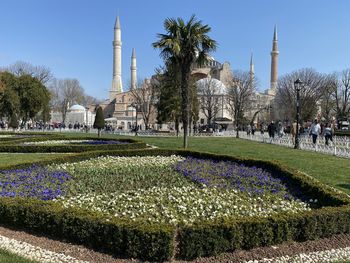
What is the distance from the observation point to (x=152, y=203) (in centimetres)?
683

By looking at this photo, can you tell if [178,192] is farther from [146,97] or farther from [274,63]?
[274,63]

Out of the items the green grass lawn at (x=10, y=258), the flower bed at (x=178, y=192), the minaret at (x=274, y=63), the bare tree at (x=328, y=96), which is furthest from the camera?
the minaret at (x=274, y=63)

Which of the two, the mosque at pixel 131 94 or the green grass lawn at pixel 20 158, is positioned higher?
the mosque at pixel 131 94

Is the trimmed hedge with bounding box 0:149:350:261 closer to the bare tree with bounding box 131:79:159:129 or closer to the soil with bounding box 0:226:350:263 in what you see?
the soil with bounding box 0:226:350:263

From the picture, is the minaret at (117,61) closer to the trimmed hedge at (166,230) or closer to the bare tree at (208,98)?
the bare tree at (208,98)

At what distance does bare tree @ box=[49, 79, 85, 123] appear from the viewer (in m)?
81.2

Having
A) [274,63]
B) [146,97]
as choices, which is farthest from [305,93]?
[274,63]

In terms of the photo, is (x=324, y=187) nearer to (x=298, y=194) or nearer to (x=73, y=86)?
(x=298, y=194)

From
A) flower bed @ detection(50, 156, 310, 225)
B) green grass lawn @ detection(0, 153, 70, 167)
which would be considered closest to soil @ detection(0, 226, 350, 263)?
flower bed @ detection(50, 156, 310, 225)

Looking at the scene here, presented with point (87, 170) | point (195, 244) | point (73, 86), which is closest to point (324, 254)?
point (195, 244)

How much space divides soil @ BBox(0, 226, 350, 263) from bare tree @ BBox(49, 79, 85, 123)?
251 ft

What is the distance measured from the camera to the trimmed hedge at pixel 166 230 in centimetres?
468

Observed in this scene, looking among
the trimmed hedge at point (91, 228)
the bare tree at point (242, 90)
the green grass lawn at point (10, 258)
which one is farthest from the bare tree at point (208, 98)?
the green grass lawn at point (10, 258)

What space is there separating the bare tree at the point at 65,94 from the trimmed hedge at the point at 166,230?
76.2 m
